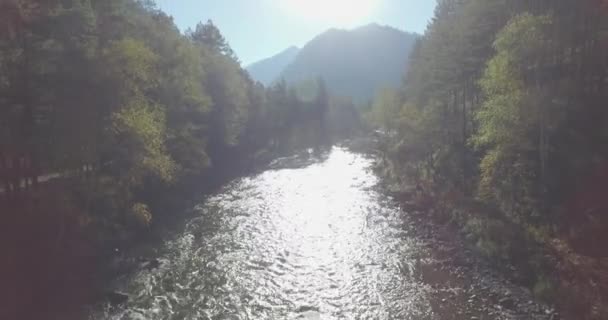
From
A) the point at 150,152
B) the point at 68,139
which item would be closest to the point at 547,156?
the point at 150,152

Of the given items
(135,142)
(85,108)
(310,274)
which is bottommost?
(310,274)

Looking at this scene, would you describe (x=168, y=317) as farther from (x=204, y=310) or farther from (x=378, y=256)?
(x=378, y=256)

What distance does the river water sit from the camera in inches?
738

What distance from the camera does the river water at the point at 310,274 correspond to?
1875cm

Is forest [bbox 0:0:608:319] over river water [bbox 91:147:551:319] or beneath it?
over

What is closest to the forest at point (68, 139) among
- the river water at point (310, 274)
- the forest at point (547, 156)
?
the river water at point (310, 274)

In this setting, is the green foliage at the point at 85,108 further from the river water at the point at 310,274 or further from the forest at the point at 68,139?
the river water at the point at 310,274

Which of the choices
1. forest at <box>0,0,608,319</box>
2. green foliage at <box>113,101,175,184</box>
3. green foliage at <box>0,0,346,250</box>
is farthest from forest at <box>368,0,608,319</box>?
green foliage at <box>0,0,346,250</box>

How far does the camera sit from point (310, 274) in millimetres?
22891

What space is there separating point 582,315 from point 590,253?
511 cm

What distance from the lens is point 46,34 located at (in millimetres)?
21766

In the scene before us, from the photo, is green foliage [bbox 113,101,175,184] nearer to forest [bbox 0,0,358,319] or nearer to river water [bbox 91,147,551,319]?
forest [bbox 0,0,358,319]

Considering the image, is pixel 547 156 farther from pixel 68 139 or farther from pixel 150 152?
pixel 68 139

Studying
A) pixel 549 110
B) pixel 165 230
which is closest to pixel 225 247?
pixel 165 230
